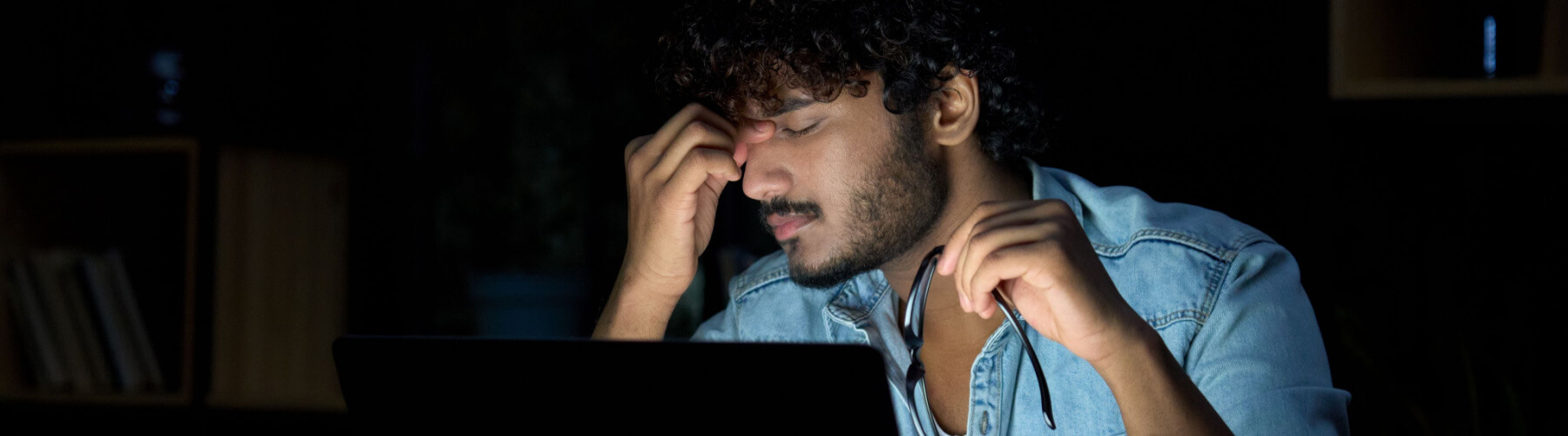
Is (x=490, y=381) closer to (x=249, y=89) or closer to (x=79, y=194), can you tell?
(x=249, y=89)

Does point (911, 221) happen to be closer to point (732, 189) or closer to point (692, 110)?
point (692, 110)

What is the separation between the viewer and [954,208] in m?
1.46

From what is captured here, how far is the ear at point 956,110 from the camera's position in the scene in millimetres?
1452

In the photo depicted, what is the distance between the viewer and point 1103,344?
0.91 m

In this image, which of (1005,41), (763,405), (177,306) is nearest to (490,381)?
(763,405)

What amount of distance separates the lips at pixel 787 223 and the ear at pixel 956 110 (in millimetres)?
218

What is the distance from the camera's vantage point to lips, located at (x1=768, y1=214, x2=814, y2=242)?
4.52 ft

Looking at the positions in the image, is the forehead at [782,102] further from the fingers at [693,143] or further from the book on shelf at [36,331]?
the book on shelf at [36,331]

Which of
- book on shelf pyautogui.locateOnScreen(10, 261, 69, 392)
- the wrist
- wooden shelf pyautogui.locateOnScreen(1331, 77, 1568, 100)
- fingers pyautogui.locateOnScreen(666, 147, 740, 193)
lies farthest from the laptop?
book on shelf pyautogui.locateOnScreen(10, 261, 69, 392)

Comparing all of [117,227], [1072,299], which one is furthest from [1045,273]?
[117,227]

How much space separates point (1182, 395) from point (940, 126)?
62cm

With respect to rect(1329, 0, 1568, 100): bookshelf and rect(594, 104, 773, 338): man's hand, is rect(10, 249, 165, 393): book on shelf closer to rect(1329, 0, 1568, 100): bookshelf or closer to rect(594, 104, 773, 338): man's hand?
rect(594, 104, 773, 338): man's hand

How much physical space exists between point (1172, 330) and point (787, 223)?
0.48 metres

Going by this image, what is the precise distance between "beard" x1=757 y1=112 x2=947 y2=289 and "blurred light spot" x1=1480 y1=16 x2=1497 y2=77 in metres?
0.75
